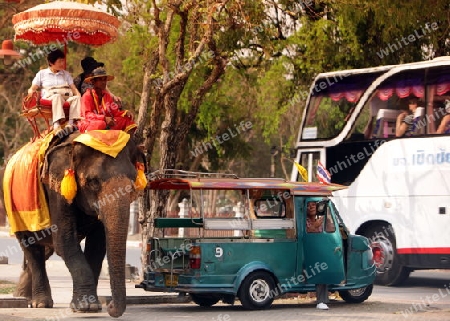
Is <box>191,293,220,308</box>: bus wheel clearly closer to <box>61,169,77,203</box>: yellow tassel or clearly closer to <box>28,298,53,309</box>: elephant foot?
<box>28,298,53,309</box>: elephant foot

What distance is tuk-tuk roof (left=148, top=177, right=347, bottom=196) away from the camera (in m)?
15.8

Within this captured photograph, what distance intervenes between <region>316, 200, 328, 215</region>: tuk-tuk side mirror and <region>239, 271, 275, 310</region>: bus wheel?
1.33 m

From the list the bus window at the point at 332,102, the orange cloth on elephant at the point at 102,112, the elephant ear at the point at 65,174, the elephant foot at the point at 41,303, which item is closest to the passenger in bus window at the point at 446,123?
the bus window at the point at 332,102

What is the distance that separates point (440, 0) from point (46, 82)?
12.9 m

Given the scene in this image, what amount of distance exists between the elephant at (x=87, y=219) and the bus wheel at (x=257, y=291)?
2.19 meters

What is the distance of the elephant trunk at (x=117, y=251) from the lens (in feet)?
44.1

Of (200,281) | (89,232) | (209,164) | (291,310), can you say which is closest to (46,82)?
(89,232)

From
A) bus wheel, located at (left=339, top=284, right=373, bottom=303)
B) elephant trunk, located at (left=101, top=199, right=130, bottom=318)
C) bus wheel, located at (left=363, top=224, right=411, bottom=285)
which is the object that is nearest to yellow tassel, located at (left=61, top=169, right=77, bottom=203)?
elephant trunk, located at (left=101, top=199, right=130, bottom=318)

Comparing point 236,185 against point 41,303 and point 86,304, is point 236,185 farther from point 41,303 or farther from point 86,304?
point 41,303

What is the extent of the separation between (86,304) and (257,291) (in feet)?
10.0

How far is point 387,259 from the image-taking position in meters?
23.4

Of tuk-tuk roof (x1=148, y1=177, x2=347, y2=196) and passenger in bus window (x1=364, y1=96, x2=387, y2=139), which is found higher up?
passenger in bus window (x1=364, y1=96, x2=387, y2=139)

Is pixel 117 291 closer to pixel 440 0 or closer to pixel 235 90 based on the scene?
pixel 440 0

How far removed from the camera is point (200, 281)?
15961 millimetres
